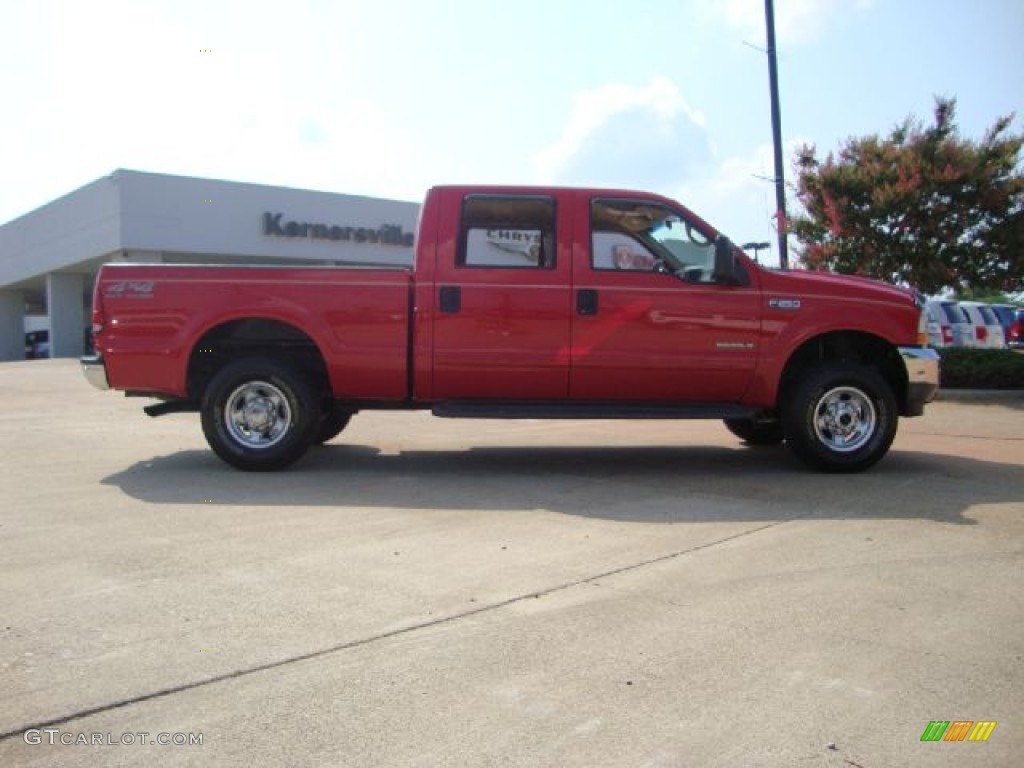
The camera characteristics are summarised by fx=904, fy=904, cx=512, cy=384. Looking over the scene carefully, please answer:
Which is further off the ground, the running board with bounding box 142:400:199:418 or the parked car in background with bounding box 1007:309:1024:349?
the parked car in background with bounding box 1007:309:1024:349

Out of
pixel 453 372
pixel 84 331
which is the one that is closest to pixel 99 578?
pixel 453 372

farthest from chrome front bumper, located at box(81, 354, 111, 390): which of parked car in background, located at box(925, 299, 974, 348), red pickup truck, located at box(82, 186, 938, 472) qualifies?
parked car in background, located at box(925, 299, 974, 348)

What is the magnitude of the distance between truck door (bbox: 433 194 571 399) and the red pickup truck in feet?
0.04

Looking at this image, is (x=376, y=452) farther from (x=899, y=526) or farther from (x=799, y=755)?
(x=799, y=755)

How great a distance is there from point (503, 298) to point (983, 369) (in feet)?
33.5

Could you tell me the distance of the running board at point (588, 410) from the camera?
7168 millimetres

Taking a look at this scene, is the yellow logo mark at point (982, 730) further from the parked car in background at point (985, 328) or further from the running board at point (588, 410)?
the parked car in background at point (985, 328)

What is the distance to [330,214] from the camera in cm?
3788

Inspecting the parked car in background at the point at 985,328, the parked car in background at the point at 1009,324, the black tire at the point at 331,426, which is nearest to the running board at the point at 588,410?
the black tire at the point at 331,426

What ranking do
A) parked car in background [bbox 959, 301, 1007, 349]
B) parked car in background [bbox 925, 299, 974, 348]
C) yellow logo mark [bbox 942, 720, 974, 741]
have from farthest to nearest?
parked car in background [bbox 959, 301, 1007, 349] → parked car in background [bbox 925, 299, 974, 348] → yellow logo mark [bbox 942, 720, 974, 741]

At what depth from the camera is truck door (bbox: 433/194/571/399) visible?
7.14m

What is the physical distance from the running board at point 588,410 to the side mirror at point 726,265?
101 cm

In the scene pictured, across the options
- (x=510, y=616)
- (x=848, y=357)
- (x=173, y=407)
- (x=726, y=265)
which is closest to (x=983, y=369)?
(x=848, y=357)

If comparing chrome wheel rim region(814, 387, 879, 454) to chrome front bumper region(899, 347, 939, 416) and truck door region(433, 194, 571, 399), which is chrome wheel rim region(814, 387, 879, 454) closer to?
chrome front bumper region(899, 347, 939, 416)
